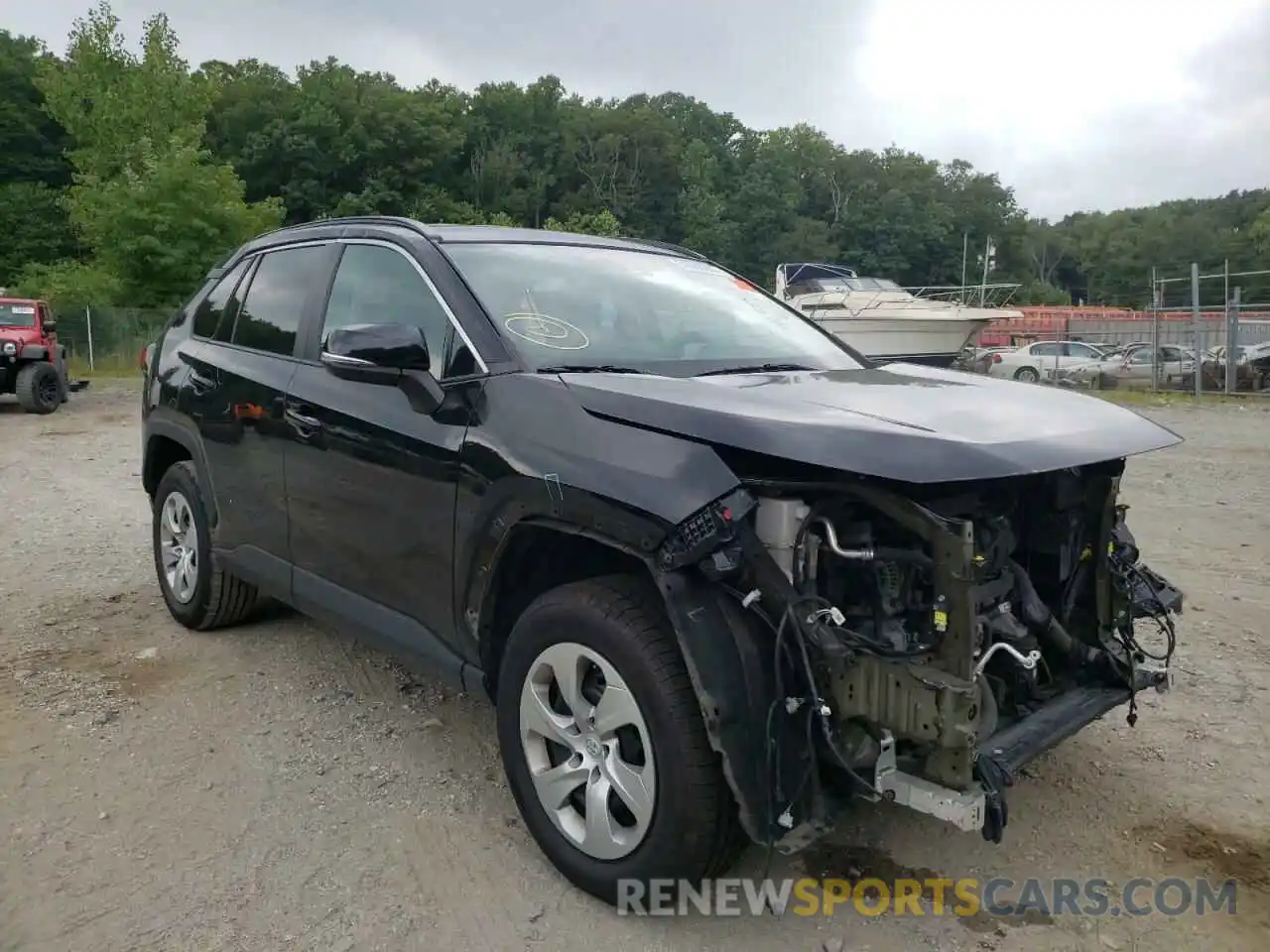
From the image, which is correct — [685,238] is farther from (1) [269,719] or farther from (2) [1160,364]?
(1) [269,719]

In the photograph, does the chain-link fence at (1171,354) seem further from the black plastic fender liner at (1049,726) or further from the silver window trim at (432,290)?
the silver window trim at (432,290)

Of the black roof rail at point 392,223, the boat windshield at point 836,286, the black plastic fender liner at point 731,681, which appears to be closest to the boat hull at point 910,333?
the boat windshield at point 836,286

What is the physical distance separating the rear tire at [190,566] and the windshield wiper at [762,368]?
2605 millimetres

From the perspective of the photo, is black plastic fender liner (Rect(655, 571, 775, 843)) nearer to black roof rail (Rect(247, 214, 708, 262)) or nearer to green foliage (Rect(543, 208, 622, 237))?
black roof rail (Rect(247, 214, 708, 262))

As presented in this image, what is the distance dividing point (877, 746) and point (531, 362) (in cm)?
149

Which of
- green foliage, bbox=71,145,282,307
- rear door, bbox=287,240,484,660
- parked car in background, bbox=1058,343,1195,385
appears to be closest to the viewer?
rear door, bbox=287,240,484,660

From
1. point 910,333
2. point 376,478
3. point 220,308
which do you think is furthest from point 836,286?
point 376,478

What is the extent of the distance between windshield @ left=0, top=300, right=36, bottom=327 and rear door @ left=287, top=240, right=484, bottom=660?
51.4 feet

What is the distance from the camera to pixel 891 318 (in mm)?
20641

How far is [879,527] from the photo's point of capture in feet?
8.34

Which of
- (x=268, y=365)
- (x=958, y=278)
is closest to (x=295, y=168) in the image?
(x=958, y=278)

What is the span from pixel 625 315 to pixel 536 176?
75418 millimetres

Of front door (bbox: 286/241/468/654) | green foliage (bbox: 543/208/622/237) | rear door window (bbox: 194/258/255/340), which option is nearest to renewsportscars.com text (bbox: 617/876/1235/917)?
front door (bbox: 286/241/468/654)

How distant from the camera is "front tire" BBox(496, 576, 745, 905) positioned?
246cm
